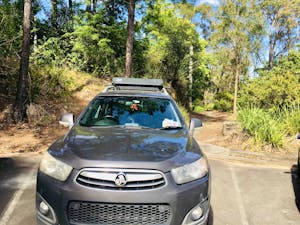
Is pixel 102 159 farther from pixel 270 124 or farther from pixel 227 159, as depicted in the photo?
pixel 270 124

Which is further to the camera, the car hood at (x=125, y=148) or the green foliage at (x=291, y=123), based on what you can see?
the green foliage at (x=291, y=123)

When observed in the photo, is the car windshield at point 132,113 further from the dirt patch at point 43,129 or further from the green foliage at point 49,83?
the green foliage at point 49,83

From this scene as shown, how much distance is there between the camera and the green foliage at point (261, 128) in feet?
28.4

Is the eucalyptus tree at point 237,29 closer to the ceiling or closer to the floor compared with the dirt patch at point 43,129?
closer to the ceiling

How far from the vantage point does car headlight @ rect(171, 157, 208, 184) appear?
3002mm

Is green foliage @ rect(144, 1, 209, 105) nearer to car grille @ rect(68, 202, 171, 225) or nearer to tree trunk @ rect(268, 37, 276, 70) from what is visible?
tree trunk @ rect(268, 37, 276, 70)

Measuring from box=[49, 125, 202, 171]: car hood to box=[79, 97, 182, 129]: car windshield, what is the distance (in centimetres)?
31

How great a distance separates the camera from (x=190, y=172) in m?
3.10

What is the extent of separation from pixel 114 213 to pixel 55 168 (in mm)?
702

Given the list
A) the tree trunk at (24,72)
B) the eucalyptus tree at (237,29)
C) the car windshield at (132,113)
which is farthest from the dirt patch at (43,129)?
the eucalyptus tree at (237,29)

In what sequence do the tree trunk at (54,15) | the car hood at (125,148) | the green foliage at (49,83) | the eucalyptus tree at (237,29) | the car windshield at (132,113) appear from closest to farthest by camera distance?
1. the car hood at (125,148)
2. the car windshield at (132,113)
3. the green foliage at (49,83)
4. the tree trunk at (54,15)
5. the eucalyptus tree at (237,29)

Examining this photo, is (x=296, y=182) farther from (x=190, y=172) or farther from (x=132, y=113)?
→ (x=190, y=172)

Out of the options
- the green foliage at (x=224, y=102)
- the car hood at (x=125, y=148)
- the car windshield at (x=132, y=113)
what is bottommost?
the green foliage at (x=224, y=102)

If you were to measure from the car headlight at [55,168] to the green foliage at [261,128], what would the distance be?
6728 millimetres
